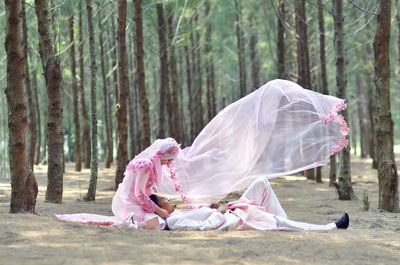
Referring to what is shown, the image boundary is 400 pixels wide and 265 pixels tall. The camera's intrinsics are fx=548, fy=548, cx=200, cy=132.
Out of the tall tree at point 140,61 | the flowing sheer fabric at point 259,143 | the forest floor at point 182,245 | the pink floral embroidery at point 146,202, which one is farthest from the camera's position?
the tall tree at point 140,61

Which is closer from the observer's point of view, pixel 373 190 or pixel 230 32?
pixel 373 190

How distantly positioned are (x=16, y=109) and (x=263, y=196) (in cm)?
307

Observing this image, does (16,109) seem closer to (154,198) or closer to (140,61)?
(154,198)

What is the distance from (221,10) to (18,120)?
2204 centimetres

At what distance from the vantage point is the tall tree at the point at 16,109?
20.9 feet

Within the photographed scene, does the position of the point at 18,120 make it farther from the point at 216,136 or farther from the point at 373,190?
the point at 373,190

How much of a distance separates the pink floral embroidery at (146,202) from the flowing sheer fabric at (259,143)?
0.34 m

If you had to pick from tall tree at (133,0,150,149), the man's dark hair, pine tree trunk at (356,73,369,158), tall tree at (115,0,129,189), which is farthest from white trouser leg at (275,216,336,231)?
pine tree trunk at (356,73,369,158)

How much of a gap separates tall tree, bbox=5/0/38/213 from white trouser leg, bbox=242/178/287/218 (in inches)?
103

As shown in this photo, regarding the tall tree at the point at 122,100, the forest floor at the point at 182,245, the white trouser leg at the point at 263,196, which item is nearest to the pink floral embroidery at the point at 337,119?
the white trouser leg at the point at 263,196

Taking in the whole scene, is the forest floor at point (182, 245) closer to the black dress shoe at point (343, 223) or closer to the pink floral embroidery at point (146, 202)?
the black dress shoe at point (343, 223)

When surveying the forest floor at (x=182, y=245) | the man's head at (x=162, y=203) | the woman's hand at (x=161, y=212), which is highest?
the man's head at (x=162, y=203)

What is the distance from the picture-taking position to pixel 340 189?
1102 cm

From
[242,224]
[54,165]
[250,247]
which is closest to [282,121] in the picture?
[242,224]
